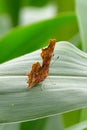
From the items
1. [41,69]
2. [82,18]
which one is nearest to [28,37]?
[82,18]

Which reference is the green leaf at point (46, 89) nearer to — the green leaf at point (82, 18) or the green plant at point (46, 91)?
the green plant at point (46, 91)

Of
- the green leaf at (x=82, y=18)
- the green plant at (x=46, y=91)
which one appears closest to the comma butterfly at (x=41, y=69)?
the green plant at (x=46, y=91)

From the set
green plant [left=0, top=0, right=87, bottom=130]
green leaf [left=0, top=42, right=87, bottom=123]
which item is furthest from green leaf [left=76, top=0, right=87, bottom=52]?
green leaf [left=0, top=42, right=87, bottom=123]

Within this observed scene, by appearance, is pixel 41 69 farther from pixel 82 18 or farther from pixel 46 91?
pixel 82 18

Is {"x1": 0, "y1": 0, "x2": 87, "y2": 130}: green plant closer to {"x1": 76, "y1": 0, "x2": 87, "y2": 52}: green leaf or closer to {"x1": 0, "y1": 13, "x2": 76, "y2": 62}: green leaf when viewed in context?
{"x1": 76, "y1": 0, "x2": 87, "y2": 52}: green leaf

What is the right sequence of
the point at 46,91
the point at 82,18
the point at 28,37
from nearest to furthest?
1. the point at 46,91
2. the point at 82,18
3. the point at 28,37

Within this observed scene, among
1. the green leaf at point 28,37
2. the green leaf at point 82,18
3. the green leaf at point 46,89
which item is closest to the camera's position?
the green leaf at point 46,89

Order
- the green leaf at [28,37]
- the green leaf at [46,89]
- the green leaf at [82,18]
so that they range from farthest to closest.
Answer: the green leaf at [28,37] < the green leaf at [82,18] < the green leaf at [46,89]

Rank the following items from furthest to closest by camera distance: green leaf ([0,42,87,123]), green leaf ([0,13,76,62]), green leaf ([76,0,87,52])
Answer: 1. green leaf ([0,13,76,62])
2. green leaf ([76,0,87,52])
3. green leaf ([0,42,87,123])
